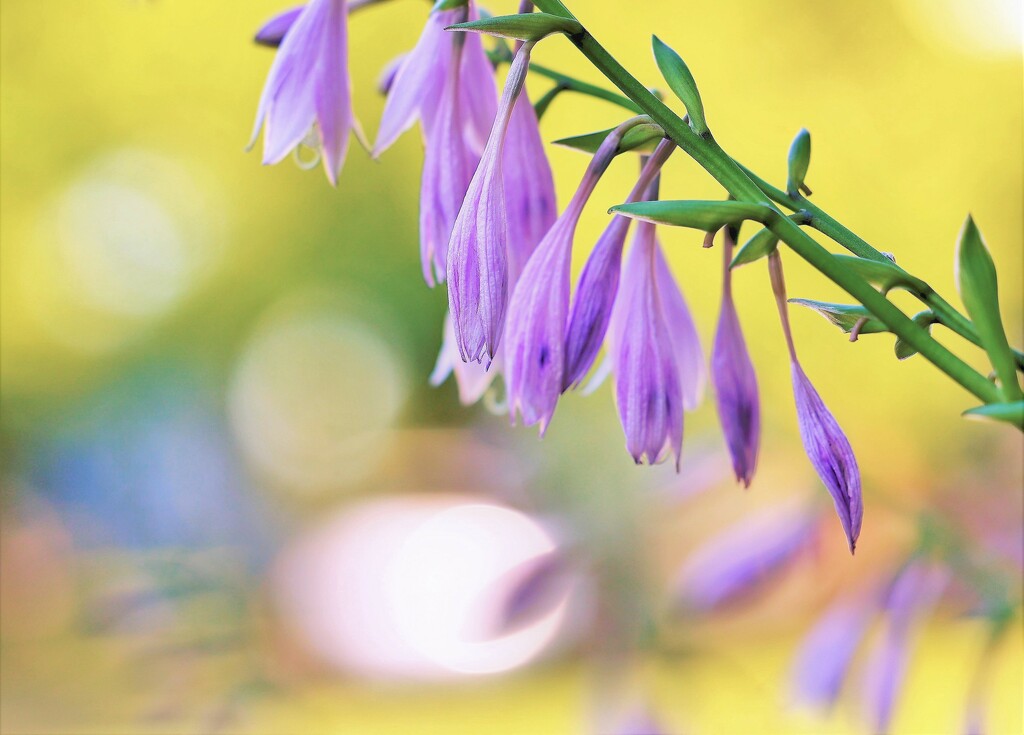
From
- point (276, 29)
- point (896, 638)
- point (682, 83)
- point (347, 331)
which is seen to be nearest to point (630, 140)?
point (682, 83)

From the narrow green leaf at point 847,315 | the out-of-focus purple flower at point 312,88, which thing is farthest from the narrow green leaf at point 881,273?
the out-of-focus purple flower at point 312,88

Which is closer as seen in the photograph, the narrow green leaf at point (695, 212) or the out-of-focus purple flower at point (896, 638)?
the narrow green leaf at point (695, 212)

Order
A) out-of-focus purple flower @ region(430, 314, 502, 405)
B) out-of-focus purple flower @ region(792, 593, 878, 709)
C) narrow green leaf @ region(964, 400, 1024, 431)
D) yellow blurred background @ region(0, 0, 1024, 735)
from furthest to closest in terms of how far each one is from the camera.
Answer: yellow blurred background @ region(0, 0, 1024, 735)
out-of-focus purple flower @ region(792, 593, 878, 709)
out-of-focus purple flower @ region(430, 314, 502, 405)
narrow green leaf @ region(964, 400, 1024, 431)

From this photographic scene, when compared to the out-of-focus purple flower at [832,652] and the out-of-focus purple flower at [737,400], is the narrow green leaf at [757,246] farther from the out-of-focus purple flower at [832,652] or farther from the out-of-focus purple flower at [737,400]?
the out-of-focus purple flower at [832,652]

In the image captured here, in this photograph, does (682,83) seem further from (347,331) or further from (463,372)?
(347,331)

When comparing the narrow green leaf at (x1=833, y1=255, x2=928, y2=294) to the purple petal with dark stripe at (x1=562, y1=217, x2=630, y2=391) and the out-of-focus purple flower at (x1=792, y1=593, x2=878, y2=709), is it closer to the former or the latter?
the purple petal with dark stripe at (x1=562, y1=217, x2=630, y2=391)

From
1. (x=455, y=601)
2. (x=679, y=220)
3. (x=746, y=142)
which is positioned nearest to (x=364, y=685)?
(x=455, y=601)

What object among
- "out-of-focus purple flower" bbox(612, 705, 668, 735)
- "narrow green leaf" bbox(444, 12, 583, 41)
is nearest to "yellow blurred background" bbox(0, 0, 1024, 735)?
"out-of-focus purple flower" bbox(612, 705, 668, 735)

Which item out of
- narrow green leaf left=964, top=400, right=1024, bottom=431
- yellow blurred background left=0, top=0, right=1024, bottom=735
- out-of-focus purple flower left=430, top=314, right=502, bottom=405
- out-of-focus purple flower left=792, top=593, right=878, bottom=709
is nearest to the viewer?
narrow green leaf left=964, top=400, right=1024, bottom=431
